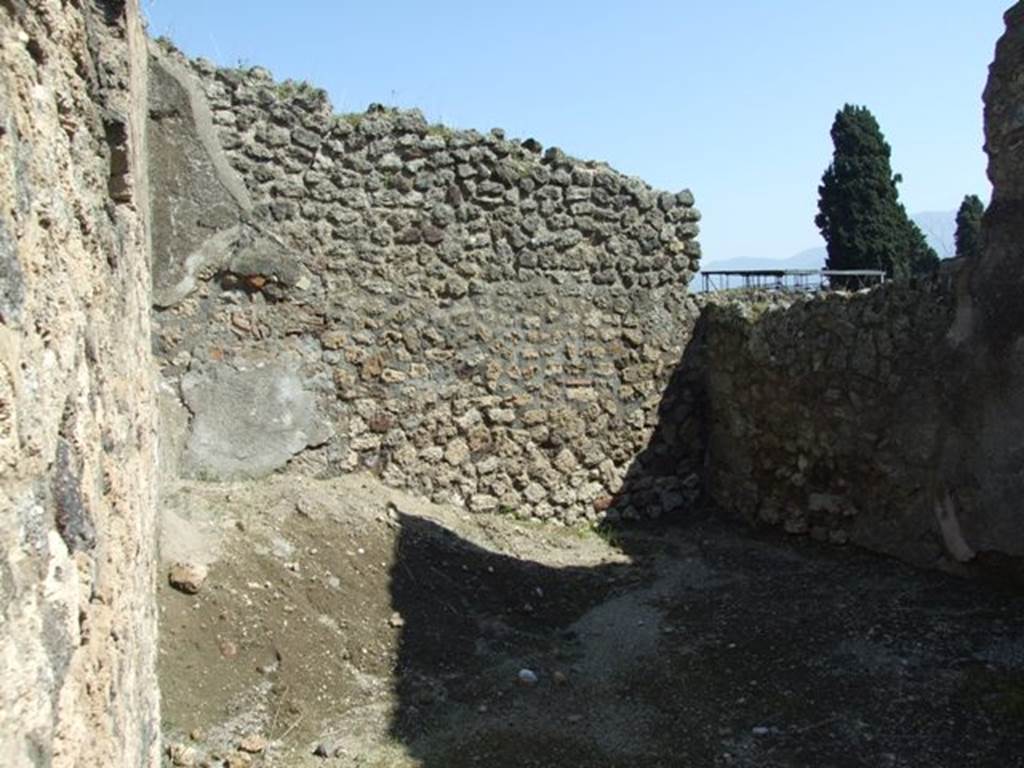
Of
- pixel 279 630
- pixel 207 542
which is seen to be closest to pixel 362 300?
pixel 207 542

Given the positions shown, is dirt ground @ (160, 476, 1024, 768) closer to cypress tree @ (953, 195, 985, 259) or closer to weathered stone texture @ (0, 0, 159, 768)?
weathered stone texture @ (0, 0, 159, 768)

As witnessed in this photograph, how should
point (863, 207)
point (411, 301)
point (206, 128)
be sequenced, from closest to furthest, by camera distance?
point (206, 128)
point (411, 301)
point (863, 207)

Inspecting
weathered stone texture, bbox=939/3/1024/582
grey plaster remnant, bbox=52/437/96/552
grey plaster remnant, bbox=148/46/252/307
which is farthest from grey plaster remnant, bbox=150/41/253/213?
grey plaster remnant, bbox=52/437/96/552

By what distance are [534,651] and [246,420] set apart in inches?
89.1

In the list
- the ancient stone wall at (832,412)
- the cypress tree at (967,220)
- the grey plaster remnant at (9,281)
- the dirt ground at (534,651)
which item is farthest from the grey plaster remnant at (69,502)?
the cypress tree at (967,220)

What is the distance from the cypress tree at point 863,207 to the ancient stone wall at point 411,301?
15501mm

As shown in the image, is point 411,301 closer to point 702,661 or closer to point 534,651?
point 534,651

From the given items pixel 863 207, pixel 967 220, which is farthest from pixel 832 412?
pixel 967 220

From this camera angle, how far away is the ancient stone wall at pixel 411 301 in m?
6.04

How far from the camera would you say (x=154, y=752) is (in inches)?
110

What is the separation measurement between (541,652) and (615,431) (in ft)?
8.50

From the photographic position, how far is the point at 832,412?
654 cm

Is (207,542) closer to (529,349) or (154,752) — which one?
(154,752)

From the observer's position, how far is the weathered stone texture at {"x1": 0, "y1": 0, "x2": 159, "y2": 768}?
1276mm
